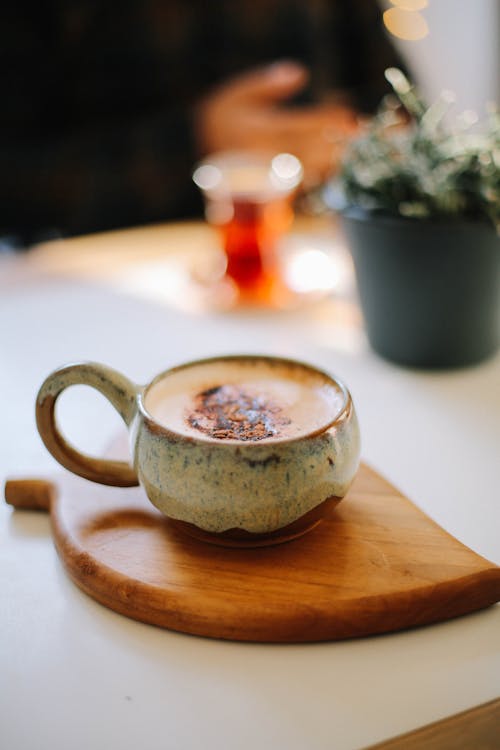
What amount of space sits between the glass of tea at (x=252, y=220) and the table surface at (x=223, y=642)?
0.09 m

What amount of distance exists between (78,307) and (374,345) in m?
0.46

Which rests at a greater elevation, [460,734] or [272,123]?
[272,123]

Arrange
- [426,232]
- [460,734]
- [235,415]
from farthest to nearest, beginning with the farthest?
1. [426,232]
2. [235,415]
3. [460,734]

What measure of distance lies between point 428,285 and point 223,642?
1.65 ft

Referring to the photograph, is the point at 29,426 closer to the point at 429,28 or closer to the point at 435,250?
the point at 435,250

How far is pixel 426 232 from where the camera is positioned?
32.1 inches

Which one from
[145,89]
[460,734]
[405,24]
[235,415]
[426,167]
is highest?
[405,24]

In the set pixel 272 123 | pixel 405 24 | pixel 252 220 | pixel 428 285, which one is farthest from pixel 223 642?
pixel 405 24

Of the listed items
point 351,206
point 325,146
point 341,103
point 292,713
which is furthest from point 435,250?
point 341,103

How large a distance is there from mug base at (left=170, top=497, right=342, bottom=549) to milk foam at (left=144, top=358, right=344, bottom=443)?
6 centimetres

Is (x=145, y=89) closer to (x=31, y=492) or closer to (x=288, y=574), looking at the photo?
(x=31, y=492)

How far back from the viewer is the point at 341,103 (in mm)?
1874

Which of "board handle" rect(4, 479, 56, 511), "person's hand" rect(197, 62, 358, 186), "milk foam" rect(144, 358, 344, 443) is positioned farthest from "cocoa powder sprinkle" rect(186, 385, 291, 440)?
"person's hand" rect(197, 62, 358, 186)

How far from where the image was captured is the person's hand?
1.56 meters
